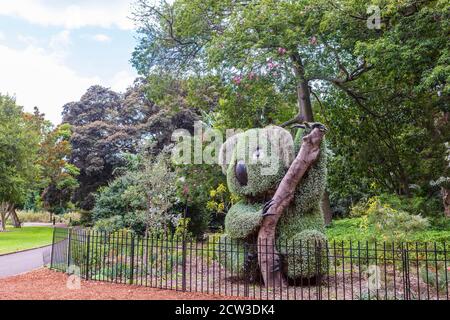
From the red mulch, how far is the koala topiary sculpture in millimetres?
1439

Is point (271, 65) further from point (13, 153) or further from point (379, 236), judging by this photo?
point (13, 153)

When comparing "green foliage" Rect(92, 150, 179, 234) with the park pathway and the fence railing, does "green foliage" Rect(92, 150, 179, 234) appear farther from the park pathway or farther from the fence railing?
the fence railing

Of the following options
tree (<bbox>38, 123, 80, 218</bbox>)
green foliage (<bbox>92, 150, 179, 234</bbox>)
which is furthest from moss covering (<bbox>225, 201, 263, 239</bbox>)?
tree (<bbox>38, 123, 80, 218</bbox>)

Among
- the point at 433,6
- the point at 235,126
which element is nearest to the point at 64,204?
the point at 235,126

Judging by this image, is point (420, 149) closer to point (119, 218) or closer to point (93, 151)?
point (119, 218)

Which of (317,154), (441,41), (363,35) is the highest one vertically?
(363,35)

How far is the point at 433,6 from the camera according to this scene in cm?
1253

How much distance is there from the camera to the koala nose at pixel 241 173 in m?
8.97

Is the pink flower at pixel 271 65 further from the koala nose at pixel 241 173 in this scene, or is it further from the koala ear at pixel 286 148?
the koala nose at pixel 241 173

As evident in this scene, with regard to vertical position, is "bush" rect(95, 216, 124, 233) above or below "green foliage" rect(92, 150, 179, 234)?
below

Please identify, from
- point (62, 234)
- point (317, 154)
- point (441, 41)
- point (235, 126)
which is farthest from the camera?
point (235, 126)

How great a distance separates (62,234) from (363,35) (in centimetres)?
1211

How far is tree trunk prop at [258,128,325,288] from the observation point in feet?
27.7

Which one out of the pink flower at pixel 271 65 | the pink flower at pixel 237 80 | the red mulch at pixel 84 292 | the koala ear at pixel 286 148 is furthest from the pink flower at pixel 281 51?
the red mulch at pixel 84 292
